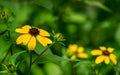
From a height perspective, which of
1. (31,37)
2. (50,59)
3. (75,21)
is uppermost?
(31,37)

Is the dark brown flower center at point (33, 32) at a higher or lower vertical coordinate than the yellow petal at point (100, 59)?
higher

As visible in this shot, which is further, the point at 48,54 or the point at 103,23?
the point at 103,23

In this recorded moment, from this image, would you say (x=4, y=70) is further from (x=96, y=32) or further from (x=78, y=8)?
(x=78, y=8)

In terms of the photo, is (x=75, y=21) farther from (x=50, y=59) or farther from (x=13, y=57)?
(x=13, y=57)

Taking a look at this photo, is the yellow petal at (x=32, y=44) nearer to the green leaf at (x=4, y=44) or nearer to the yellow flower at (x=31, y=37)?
the yellow flower at (x=31, y=37)

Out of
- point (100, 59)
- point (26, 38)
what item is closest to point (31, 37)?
point (26, 38)

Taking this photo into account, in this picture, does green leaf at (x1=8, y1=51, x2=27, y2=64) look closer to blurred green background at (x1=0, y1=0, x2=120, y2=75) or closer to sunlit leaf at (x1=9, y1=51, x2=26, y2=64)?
sunlit leaf at (x1=9, y1=51, x2=26, y2=64)

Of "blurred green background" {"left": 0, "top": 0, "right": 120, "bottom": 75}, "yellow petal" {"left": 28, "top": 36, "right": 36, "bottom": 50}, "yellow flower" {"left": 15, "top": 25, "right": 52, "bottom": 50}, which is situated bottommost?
"blurred green background" {"left": 0, "top": 0, "right": 120, "bottom": 75}

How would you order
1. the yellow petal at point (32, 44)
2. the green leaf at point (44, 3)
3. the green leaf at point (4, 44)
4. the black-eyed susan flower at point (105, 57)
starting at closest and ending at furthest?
the yellow petal at point (32, 44) < the green leaf at point (4, 44) < the black-eyed susan flower at point (105, 57) < the green leaf at point (44, 3)

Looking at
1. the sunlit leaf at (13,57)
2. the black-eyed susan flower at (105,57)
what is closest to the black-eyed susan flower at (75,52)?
the black-eyed susan flower at (105,57)

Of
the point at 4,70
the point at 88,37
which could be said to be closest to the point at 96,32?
the point at 88,37

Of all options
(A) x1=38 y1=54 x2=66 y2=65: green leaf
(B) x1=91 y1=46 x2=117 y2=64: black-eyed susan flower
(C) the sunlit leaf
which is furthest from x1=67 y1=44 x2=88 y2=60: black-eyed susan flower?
(C) the sunlit leaf
